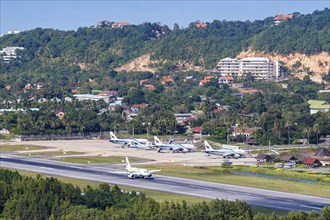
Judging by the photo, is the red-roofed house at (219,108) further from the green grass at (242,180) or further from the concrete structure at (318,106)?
the green grass at (242,180)

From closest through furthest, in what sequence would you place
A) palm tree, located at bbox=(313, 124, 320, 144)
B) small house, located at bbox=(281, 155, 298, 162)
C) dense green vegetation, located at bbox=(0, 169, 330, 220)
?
1. dense green vegetation, located at bbox=(0, 169, 330, 220)
2. small house, located at bbox=(281, 155, 298, 162)
3. palm tree, located at bbox=(313, 124, 320, 144)

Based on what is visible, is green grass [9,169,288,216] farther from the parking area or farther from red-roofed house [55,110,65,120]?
red-roofed house [55,110,65,120]

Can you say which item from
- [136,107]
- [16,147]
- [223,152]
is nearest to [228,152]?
[223,152]

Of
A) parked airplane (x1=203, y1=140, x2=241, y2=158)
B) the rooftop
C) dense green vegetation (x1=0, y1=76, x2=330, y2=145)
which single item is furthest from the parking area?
the rooftop

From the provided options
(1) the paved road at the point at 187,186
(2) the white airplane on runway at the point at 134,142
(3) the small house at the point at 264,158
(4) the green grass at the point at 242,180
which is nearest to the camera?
(1) the paved road at the point at 187,186

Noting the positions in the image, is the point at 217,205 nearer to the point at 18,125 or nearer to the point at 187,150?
the point at 187,150

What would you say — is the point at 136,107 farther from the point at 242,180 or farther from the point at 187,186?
the point at 187,186

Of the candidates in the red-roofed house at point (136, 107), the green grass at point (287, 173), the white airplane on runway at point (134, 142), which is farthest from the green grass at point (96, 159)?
the red-roofed house at point (136, 107)
